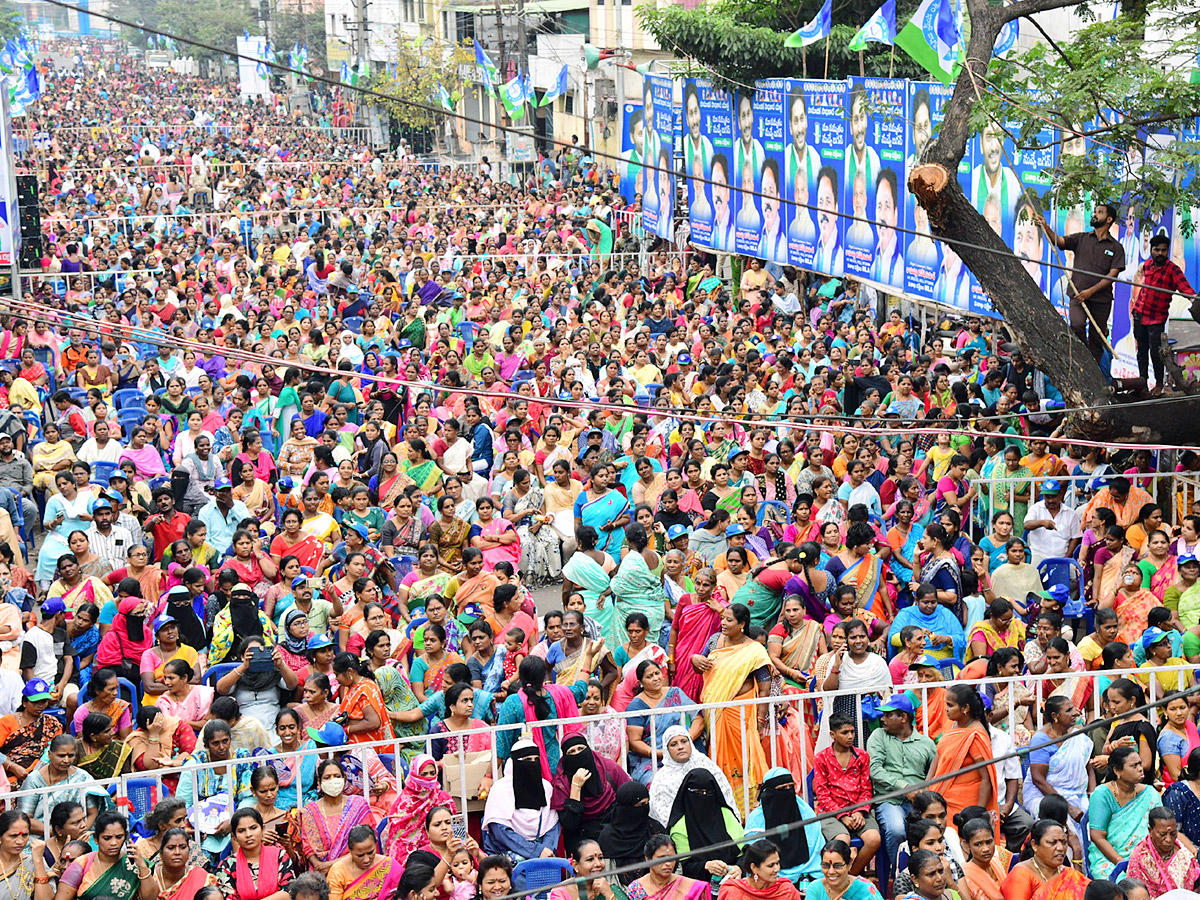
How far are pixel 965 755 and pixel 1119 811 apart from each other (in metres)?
→ 0.68

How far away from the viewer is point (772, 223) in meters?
19.6

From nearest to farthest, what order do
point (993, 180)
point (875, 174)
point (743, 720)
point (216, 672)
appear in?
point (743, 720) → point (216, 672) → point (993, 180) → point (875, 174)

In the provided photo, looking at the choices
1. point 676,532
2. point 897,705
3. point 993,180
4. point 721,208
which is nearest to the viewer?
point 897,705

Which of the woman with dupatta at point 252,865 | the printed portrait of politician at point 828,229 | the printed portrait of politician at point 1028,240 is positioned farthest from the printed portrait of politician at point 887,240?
the woman with dupatta at point 252,865

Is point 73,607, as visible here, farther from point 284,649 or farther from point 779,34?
point 779,34

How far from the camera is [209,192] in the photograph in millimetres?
34062

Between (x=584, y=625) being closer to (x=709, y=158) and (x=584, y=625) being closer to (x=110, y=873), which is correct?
(x=110, y=873)

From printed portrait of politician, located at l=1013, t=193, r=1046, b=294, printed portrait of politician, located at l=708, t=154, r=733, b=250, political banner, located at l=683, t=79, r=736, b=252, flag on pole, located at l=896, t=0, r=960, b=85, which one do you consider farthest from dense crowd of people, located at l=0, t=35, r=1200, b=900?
political banner, located at l=683, t=79, r=736, b=252

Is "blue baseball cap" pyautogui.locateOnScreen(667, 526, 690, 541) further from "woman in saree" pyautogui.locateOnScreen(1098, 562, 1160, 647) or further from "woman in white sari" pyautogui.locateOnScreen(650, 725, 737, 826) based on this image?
"woman in white sari" pyautogui.locateOnScreen(650, 725, 737, 826)

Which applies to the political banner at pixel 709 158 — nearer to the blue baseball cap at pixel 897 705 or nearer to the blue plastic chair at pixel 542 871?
the blue baseball cap at pixel 897 705

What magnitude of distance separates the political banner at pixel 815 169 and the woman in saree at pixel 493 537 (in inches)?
313

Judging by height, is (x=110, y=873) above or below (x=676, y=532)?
below

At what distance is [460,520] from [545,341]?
6390mm

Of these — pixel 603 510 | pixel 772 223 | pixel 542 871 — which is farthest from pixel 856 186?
pixel 542 871
